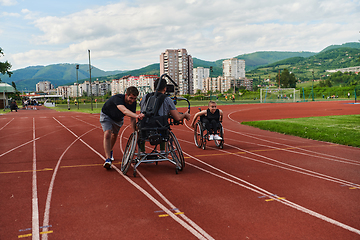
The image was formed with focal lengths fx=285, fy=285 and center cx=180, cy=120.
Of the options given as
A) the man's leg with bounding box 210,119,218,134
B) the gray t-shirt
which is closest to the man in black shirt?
the gray t-shirt

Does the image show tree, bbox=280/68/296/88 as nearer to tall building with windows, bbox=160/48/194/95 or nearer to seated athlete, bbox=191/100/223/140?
tall building with windows, bbox=160/48/194/95

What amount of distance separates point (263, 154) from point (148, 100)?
3830 millimetres

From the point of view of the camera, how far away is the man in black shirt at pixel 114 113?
5.67m

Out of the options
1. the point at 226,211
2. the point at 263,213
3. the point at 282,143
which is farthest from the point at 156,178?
the point at 282,143

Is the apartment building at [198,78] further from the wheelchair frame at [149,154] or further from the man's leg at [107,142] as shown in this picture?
the wheelchair frame at [149,154]

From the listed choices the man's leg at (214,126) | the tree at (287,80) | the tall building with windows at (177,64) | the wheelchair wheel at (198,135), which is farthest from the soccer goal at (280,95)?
the tall building with windows at (177,64)

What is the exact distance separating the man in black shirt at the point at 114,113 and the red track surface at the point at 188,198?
57cm

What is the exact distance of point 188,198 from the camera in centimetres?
425

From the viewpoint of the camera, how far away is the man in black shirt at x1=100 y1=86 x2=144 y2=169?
5.67m

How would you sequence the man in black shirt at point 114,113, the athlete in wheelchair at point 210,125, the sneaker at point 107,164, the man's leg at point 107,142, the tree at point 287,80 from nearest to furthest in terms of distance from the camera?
the man in black shirt at point 114,113 < the sneaker at point 107,164 < the man's leg at point 107,142 < the athlete in wheelchair at point 210,125 < the tree at point 287,80

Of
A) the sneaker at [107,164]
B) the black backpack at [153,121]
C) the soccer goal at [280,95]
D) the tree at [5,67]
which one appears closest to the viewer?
the black backpack at [153,121]

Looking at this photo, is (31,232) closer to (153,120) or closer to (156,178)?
(156,178)

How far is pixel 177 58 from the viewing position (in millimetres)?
159375

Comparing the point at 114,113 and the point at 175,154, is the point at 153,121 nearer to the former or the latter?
the point at 175,154
